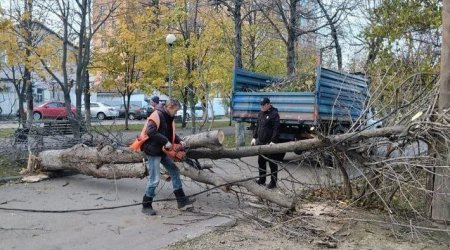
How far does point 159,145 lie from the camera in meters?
6.59

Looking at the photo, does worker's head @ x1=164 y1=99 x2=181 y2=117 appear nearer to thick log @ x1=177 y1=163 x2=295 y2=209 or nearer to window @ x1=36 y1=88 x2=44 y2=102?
thick log @ x1=177 y1=163 x2=295 y2=209

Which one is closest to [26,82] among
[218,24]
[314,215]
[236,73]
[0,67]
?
[0,67]

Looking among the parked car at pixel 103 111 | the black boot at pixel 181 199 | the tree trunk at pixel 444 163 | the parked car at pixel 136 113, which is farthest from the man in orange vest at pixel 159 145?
the parked car at pixel 136 113

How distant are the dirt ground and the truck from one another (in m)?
3.45

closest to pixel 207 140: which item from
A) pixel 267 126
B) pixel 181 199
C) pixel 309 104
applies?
pixel 181 199

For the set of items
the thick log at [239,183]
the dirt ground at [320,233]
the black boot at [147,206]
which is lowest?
the dirt ground at [320,233]

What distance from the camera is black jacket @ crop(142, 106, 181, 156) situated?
6473 mm

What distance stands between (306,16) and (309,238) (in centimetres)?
1349

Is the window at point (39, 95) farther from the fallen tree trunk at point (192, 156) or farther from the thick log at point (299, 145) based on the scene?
the thick log at point (299, 145)

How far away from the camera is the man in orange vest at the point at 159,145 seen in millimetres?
6500

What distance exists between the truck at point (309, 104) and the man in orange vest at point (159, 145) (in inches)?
150

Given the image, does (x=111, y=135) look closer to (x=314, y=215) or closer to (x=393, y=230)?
(x=314, y=215)

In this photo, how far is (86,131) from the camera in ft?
31.7

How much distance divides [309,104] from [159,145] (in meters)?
5.04
